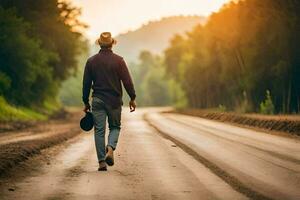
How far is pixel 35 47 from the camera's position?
4209cm

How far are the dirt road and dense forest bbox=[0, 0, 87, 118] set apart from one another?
2594 centimetres

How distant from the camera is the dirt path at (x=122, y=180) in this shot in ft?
26.8

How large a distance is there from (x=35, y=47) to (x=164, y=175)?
1305 inches

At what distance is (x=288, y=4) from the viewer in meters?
39.8

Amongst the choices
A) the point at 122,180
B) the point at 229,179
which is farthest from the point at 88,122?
the point at 229,179

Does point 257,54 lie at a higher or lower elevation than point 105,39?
higher

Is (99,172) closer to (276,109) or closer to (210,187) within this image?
(210,187)

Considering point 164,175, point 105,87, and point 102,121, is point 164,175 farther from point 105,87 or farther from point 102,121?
A: point 105,87

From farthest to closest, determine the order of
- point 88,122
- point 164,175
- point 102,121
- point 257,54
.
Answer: point 257,54 < point 88,122 < point 102,121 < point 164,175

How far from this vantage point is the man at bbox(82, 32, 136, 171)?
1134 centimetres

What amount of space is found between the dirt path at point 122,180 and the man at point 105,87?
0.68 m

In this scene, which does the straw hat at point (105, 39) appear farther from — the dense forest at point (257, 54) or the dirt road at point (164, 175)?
the dense forest at point (257, 54)

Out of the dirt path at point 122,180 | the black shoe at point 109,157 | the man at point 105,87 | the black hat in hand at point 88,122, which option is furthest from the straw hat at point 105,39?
the dirt path at point 122,180

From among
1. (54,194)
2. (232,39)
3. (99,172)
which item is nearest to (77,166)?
(99,172)
